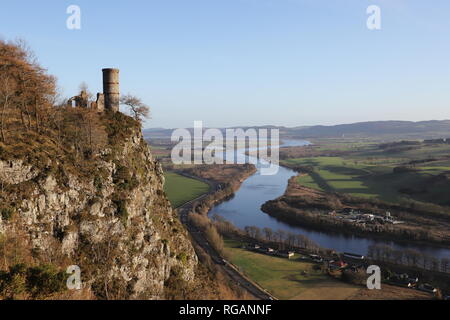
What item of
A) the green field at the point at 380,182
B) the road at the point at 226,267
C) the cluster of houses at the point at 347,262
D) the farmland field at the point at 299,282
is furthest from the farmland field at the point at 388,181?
the road at the point at 226,267

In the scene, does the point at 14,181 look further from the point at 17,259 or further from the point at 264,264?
the point at 264,264

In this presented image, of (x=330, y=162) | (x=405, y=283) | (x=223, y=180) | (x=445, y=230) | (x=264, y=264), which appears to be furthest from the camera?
(x=330, y=162)

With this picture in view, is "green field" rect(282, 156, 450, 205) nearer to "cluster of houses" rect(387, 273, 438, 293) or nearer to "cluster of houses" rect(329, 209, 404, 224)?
"cluster of houses" rect(329, 209, 404, 224)

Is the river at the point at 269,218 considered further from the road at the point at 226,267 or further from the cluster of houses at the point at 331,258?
the road at the point at 226,267

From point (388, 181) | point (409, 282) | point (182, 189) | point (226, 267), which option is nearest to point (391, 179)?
point (388, 181)

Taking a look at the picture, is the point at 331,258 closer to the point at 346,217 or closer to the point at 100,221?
the point at 346,217
